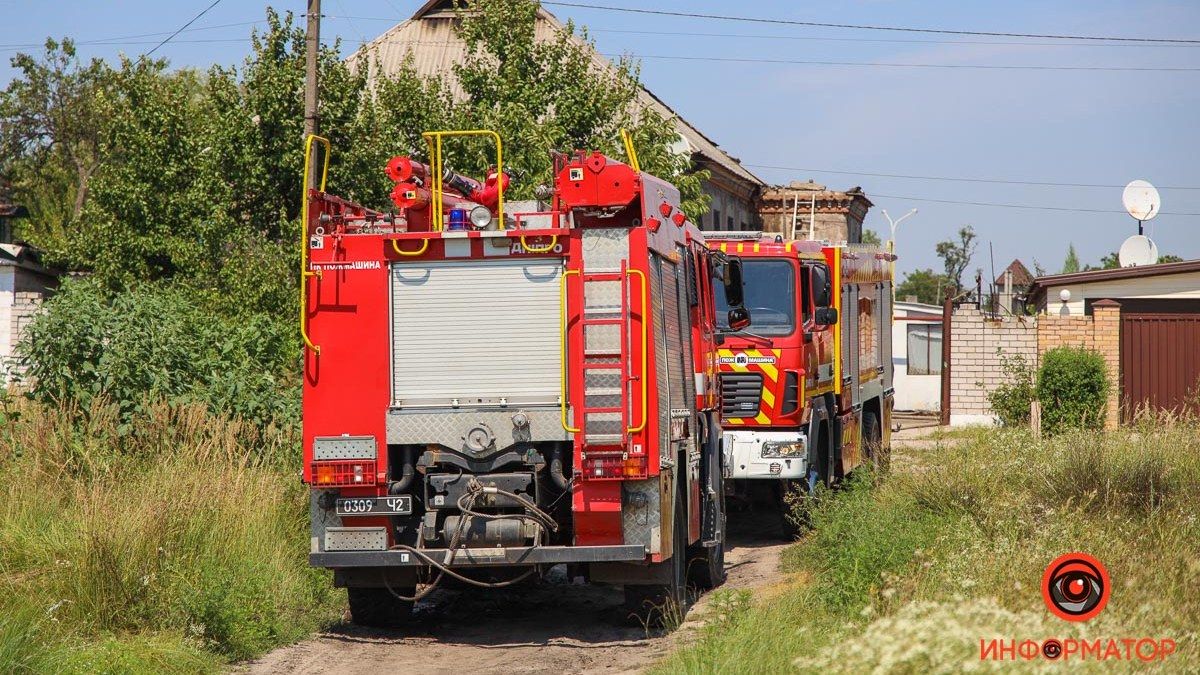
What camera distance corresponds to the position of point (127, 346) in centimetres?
1332

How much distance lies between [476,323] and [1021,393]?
20211 mm

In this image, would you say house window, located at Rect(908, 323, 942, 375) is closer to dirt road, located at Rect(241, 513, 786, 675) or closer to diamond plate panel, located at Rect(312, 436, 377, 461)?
dirt road, located at Rect(241, 513, 786, 675)

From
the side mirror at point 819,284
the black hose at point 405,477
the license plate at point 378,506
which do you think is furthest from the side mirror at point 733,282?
the license plate at point 378,506

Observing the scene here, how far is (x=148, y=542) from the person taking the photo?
9609mm

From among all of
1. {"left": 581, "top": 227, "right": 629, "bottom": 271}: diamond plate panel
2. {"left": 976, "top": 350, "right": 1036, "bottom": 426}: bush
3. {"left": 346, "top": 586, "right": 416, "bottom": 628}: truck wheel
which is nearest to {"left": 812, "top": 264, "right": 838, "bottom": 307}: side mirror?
{"left": 581, "top": 227, "right": 629, "bottom": 271}: diamond plate panel

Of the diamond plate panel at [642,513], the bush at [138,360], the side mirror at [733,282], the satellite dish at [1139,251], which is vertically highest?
the satellite dish at [1139,251]

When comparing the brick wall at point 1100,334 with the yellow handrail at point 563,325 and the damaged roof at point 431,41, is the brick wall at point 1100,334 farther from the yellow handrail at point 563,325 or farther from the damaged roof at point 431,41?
the yellow handrail at point 563,325

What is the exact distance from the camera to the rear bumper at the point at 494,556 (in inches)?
359

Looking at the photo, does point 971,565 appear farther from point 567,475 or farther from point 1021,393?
point 1021,393

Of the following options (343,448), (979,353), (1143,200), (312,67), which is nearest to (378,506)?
(343,448)

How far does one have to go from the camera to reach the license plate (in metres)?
9.24

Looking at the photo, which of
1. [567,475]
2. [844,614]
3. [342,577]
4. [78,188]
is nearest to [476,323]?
[567,475]

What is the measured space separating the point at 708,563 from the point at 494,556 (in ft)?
10.1

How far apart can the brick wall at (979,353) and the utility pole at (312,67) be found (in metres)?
15.6
